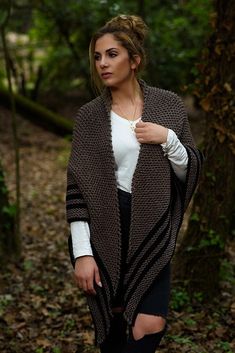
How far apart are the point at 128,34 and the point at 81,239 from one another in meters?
1.03

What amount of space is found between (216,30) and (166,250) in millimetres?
2148

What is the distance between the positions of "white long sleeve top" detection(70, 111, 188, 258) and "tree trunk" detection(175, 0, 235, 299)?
1.65m

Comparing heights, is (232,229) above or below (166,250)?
below

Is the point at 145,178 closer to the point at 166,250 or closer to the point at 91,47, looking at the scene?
the point at 166,250

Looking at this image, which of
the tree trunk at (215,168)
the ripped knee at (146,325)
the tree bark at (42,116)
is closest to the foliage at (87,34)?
the tree bark at (42,116)

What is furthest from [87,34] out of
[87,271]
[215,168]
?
[87,271]

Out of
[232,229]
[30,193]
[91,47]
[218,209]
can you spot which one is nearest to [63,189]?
[30,193]

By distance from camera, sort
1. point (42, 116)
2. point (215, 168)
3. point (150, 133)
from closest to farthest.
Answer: point (150, 133)
point (215, 168)
point (42, 116)

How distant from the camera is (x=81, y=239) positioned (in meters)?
Result: 2.88

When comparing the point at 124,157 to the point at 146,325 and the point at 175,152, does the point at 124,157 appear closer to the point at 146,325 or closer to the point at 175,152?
the point at 175,152

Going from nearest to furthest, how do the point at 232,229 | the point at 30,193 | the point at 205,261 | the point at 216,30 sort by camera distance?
the point at 216,30 < the point at 205,261 < the point at 232,229 < the point at 30,193

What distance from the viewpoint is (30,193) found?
9328 millimetres

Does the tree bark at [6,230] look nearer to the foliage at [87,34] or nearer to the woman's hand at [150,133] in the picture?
the woman's hand at [150,133]

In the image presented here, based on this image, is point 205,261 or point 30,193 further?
point 30,193
